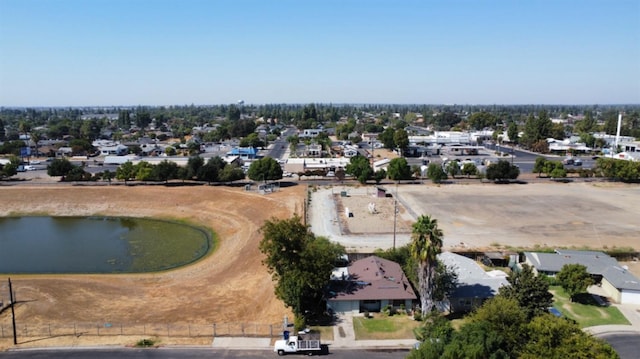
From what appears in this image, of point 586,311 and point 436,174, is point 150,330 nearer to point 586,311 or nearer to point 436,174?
point 586,311

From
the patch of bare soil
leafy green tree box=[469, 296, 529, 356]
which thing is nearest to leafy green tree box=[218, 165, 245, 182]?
the patch of bare soil

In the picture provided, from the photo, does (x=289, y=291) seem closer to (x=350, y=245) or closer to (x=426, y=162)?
(x=350, y=245)

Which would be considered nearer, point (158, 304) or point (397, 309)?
point (397, 309)

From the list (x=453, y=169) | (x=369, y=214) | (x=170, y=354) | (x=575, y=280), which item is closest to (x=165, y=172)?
(x=369, y=214)

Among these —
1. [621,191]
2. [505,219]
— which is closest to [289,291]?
[505,219]

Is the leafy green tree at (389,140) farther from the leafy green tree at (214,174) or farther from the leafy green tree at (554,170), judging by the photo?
the leafy green tree at (214,174)

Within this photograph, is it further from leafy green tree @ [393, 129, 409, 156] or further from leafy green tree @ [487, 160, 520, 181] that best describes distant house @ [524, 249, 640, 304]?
leafy green tree @ [393, 129, 409, 156]
